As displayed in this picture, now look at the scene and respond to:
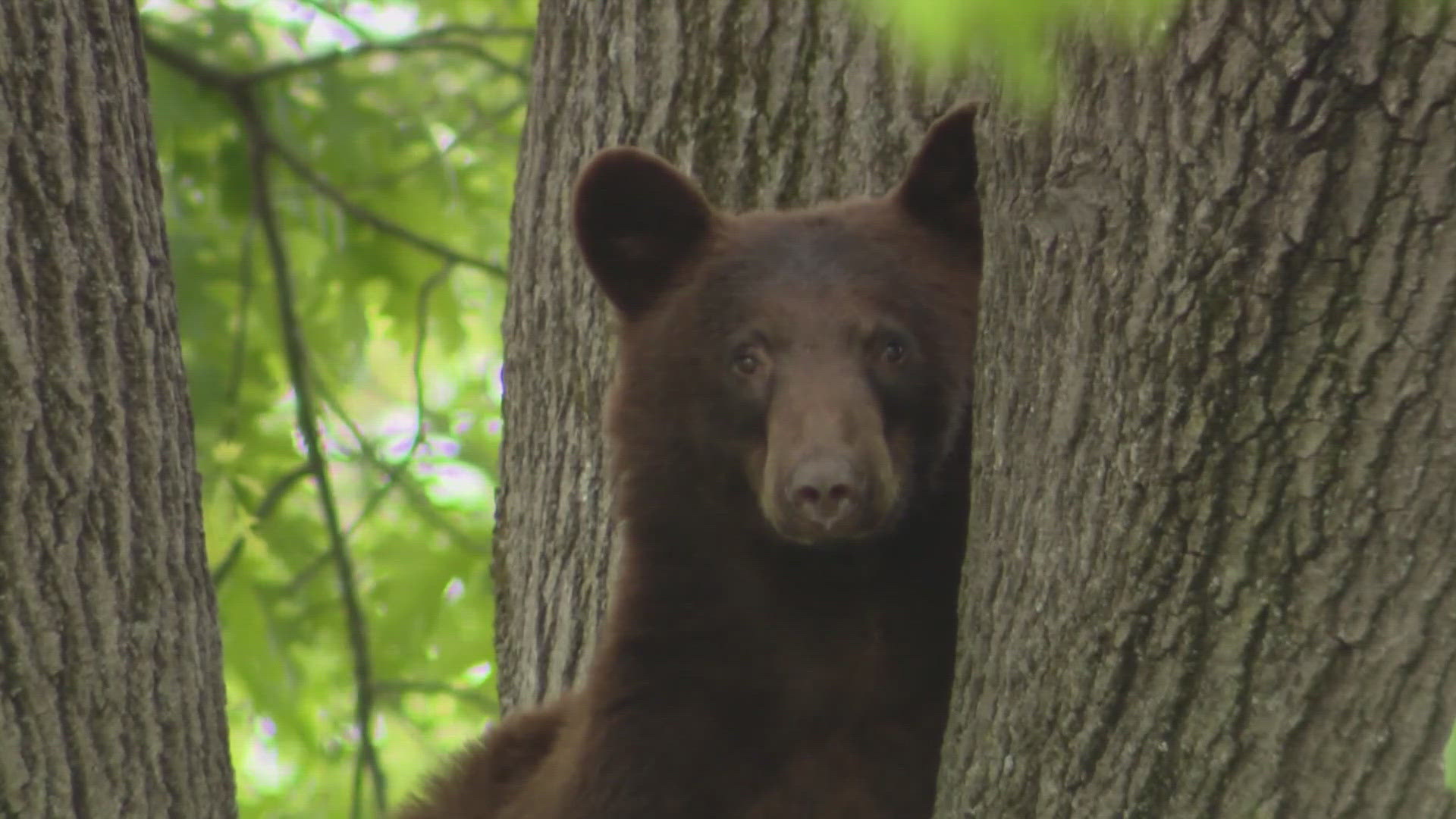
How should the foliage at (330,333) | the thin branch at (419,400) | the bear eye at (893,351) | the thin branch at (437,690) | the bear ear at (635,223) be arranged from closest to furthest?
the bear eye at (893,351) → the bear ear at (635,223) → the thin branch at (419,400) → the thin branch at (437,690) → the foliage at (330,333)

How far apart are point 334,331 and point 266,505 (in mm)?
1272

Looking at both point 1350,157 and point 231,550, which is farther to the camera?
point 231,550

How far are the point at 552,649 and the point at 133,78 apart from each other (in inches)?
75.1

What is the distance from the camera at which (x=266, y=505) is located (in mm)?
6273

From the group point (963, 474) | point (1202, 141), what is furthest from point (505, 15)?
point (1202, 141)

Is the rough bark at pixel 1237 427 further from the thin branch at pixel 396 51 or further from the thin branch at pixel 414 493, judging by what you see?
the thin branch at pixel 396 51

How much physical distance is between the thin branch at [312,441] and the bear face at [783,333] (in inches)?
98.2

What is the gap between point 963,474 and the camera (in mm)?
3635

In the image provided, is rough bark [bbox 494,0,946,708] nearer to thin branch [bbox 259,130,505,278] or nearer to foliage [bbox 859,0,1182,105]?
thin branch [bbox 259,130,505,278]

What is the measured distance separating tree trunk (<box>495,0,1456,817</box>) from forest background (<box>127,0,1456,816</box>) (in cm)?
354

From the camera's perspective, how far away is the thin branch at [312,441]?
245 inches

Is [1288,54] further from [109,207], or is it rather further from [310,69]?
[310,69]

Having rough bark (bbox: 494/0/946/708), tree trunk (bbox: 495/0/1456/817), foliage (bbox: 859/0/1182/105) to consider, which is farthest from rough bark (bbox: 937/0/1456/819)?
rough bark (bbox: 494/0/946/708)

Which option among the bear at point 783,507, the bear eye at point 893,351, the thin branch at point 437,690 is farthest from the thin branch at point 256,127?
the bear eye at point 893,351
